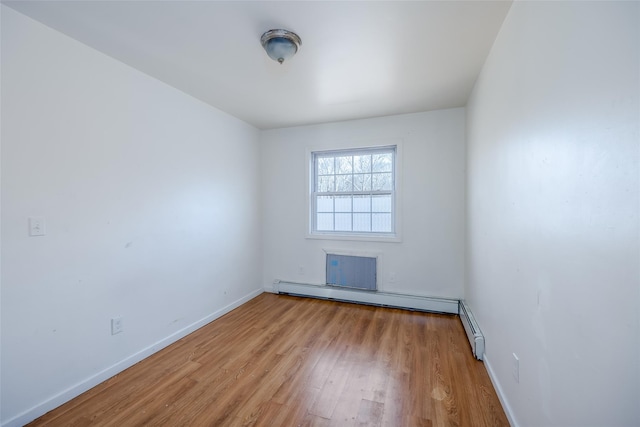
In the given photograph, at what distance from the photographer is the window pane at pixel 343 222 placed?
12.3 ft

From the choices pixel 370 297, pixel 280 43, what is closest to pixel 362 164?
pixel 370 297

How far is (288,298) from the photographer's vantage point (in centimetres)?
374

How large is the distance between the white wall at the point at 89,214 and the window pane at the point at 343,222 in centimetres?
178

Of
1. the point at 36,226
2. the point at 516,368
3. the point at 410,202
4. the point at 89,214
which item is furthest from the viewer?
the point at 410,202

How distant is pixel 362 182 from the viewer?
12.1ft

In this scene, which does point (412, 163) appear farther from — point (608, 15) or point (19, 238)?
point (19, 238)

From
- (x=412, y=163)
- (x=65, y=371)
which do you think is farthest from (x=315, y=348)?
(x=412, y=163)

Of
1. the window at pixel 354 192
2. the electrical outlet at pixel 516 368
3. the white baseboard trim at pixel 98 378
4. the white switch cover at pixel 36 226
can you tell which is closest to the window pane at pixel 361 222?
the window at pixel 354 192

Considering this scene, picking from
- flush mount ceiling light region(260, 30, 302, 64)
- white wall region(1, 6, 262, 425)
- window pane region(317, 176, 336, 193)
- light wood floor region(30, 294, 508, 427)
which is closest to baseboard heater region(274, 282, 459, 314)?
light wood floor region(30, 294, 508, 427)

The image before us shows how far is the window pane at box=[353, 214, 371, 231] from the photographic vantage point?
3.65 metres

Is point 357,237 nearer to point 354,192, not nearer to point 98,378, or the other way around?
point 354,192

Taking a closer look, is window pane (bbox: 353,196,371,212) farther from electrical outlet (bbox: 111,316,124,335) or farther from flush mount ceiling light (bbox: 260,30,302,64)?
electrical outlet (bbox: 111,316,124,335)

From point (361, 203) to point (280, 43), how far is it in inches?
91.6

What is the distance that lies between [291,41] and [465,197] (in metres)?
2.52
